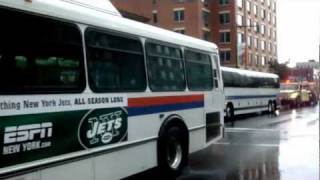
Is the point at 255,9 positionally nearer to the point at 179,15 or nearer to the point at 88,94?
the point at 179,15

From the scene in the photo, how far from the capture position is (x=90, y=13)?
7.84 m

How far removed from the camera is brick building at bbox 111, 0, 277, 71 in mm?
81625

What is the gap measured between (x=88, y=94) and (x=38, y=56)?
109 cm

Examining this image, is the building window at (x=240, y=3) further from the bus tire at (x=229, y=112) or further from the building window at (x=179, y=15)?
the bus tire at (x=229, y=112)

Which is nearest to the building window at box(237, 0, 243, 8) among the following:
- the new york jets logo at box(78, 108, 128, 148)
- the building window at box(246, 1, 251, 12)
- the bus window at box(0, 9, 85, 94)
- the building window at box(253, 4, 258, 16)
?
the building window at box(246, 1, 251, 12)

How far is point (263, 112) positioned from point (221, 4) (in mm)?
50307

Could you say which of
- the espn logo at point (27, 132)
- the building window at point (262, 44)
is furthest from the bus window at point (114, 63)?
the building window at point (262, 44)

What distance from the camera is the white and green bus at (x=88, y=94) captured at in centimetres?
629

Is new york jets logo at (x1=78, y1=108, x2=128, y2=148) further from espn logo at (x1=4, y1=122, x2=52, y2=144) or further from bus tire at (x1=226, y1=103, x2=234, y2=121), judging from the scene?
bus tire at (x1=226, y1=103, x2=234, y2=121)

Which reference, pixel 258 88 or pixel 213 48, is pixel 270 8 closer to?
pixel 258 88

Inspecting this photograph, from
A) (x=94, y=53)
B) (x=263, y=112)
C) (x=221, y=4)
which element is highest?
(x=221, y=4)

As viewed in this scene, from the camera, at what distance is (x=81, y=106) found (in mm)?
7336

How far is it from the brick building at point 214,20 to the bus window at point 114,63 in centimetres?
7031

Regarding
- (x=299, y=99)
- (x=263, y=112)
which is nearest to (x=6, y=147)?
(x=263, y=112)
